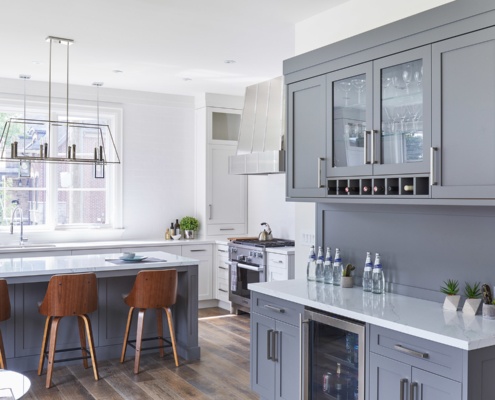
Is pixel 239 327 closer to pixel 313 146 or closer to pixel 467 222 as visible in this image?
pixel 313 146

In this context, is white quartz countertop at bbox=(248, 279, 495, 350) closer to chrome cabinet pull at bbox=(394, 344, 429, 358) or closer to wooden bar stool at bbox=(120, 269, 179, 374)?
chrome cabinet pull at bbox=(394, 344, 429, 358)

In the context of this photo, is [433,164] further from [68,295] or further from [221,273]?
[221,273]

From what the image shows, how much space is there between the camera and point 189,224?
7.57m

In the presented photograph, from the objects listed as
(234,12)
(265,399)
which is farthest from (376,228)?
(234,12)

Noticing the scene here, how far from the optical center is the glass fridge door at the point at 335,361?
118 inches

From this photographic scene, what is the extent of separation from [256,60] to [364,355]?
3.68 meters

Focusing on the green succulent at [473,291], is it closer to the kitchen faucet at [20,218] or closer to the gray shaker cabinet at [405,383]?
the gray shaker cabinet at [405,383]

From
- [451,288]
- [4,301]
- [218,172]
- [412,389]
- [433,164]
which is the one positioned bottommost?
[412,389]

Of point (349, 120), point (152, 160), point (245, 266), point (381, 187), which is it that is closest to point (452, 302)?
point (381, 187)

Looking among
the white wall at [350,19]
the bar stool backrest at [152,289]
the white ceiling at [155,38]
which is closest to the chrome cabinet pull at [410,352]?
the white wall at [350,19]

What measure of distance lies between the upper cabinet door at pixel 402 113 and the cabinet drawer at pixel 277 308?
1008mm

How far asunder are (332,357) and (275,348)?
485 millimetres

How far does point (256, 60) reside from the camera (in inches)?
227

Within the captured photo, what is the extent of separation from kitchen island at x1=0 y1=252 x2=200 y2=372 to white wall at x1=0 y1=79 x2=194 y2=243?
A: 2193 millimetres
